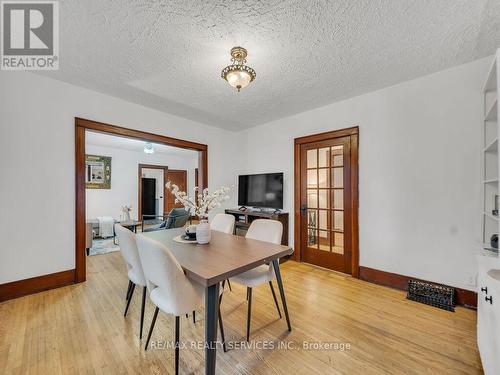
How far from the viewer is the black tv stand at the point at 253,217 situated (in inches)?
143

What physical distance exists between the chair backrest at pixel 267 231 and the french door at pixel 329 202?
1405mm

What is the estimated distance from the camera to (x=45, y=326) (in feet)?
6.13

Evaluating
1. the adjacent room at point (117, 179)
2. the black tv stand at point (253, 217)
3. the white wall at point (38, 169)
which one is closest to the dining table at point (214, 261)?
the white wall at point (38, 169)

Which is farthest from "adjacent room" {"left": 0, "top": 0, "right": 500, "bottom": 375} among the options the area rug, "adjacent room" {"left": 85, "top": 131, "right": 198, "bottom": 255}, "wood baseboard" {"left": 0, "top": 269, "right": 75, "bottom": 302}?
"adjacent room" {"left": 85, "top": 131, "right": 198, "bottom": 255}

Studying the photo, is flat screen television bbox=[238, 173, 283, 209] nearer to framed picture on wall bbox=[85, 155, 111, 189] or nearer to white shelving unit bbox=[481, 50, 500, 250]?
white shelving unit bbox=[481, 50, 500, 250]

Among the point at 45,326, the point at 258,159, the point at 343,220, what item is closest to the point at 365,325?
the point at 343,220

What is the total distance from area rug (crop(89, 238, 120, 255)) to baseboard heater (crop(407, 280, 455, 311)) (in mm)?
4809

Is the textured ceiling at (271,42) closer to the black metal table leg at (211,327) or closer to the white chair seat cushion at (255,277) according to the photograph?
the black metal table leg at (211,327)

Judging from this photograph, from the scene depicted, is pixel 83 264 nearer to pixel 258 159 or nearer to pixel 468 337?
pixel 258 159

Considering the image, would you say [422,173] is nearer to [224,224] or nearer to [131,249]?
[224,224]

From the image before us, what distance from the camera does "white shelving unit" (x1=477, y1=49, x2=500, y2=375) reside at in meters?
1.11

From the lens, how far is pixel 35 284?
7.94 ft

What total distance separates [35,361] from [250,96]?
325cm

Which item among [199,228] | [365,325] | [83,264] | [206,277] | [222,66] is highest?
[222,66]
